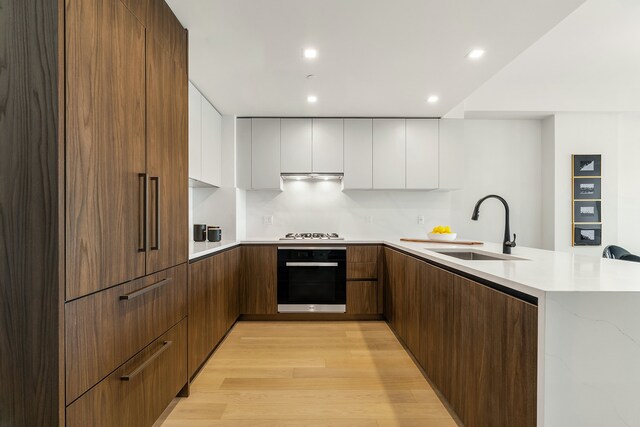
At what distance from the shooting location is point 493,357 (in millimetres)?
1320

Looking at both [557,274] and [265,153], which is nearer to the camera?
[557,274]

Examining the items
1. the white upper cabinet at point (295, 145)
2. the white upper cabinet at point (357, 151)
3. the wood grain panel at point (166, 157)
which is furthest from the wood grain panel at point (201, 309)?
the white upper cabinet at point (357, 151)

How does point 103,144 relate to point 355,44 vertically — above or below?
below

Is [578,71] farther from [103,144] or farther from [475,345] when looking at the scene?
[103,144]

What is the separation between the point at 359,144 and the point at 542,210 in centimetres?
255

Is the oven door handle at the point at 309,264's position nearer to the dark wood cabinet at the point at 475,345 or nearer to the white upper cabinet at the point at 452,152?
the dark wood cabinet at the point at 475,345

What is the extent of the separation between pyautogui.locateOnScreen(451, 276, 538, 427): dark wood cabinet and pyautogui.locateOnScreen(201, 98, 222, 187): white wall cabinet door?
8.27ft

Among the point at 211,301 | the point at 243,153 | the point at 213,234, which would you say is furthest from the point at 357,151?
the point at 211,301

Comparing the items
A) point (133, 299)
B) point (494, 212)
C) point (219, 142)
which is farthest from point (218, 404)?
point (494, 212)

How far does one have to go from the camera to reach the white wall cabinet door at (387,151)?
13.0ft

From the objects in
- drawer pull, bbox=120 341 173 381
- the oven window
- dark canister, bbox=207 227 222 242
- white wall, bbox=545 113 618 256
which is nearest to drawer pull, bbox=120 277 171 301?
drawer pull, bbox=120 341 173 381

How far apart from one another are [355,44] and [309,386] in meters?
2.21

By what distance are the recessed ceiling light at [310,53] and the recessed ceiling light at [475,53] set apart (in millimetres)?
1062

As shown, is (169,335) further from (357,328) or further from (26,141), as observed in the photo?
(357,328)
